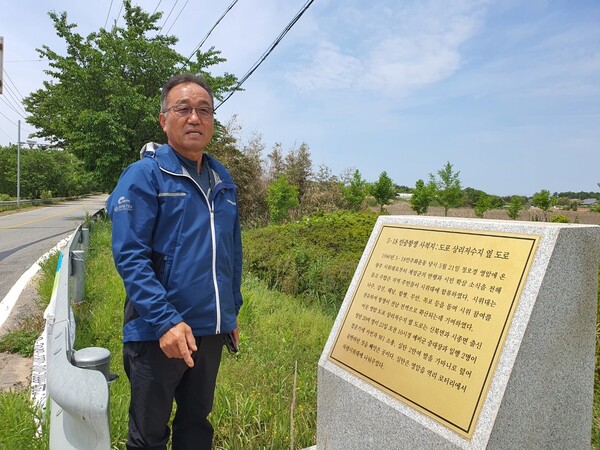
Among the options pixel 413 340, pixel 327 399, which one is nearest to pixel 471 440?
pixel 413 340

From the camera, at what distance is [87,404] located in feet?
3.72

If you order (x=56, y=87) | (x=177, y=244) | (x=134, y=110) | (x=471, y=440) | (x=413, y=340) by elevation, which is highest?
(x=56, y=87)

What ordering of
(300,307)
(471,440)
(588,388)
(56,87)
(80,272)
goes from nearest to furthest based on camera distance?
1. (471,440)
2. (588,388)
3. (80,272)
4. (300,307)
5. (56,87)

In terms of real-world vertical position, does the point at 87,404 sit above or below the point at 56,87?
below

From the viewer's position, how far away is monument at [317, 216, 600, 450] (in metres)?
1.86

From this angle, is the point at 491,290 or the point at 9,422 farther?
the point at 9,422

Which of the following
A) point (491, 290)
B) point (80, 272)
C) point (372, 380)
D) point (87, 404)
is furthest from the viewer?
point (80, 272)

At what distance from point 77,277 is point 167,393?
345 cm

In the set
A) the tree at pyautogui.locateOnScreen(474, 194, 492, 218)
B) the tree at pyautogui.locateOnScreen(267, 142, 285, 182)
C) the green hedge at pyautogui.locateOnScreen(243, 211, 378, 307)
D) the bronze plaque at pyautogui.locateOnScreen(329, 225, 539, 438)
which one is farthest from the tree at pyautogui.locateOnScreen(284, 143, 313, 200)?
the tree at pyautogui.locateOnScreen(474, 194, 492, 218)

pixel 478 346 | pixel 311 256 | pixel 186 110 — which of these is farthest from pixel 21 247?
pixel 478 346

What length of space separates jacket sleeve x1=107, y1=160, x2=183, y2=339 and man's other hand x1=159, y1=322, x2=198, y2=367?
0.07 feet

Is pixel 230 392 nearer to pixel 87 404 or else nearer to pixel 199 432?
pixel 199 432

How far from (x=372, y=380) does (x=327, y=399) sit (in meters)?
0.37

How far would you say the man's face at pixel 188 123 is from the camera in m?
1.97
